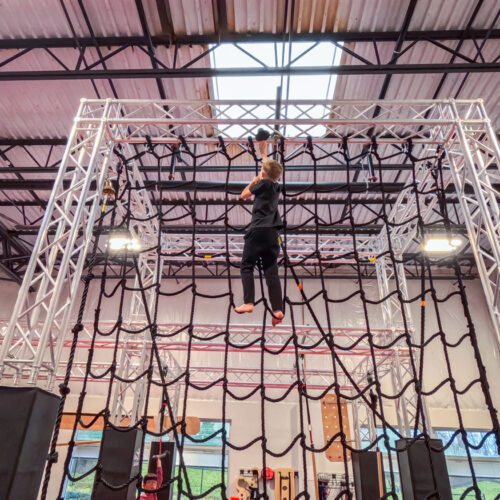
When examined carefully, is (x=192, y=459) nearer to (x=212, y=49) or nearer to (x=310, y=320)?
(x=310, y=320)

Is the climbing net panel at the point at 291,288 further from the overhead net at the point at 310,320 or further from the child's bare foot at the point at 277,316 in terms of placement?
the child's bare foot at the point at 277,316

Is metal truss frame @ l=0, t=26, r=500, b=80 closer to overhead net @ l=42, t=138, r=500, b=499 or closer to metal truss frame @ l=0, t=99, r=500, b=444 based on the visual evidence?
metal truss frame @ l=0, t=99, r=500, b=444

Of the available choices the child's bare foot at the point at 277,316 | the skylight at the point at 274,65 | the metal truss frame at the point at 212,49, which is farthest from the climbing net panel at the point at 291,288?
the child's bare foot at the point at 277,316

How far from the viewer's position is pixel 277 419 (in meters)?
8.44

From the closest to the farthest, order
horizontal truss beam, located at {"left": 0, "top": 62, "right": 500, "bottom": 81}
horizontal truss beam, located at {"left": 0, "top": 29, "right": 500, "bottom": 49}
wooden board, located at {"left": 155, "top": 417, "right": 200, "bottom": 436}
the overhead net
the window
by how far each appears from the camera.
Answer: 1. horizontal truss beam, located at {"left": 0, "top": 62, "right": 500, "bottom": 81}
2. horizontal truss beam, located at {"left": 0, "top": 29, "right": 500, "bottom": 49}
3. the overhead net
4. wooden board, located at {"left": 155, "top": 417, "right": 200, "bottom": 436}
5. the window

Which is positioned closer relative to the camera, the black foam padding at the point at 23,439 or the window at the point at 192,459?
the black foam padding at the point at 23,439

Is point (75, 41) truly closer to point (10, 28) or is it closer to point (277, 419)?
point (10, 28)

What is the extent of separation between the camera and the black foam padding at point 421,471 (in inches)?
94.0

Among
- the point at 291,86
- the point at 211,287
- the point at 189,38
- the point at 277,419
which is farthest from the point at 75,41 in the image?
the point at 277,419

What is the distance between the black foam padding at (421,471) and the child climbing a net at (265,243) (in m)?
1.21

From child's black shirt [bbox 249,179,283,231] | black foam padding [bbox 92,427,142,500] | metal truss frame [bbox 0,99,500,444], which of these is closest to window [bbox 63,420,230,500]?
metal truss frame [bbox 0,99,500,444]

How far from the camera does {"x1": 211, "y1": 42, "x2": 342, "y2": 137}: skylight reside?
470cm

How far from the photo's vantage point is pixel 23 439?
80.4 inches

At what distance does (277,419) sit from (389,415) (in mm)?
2435
